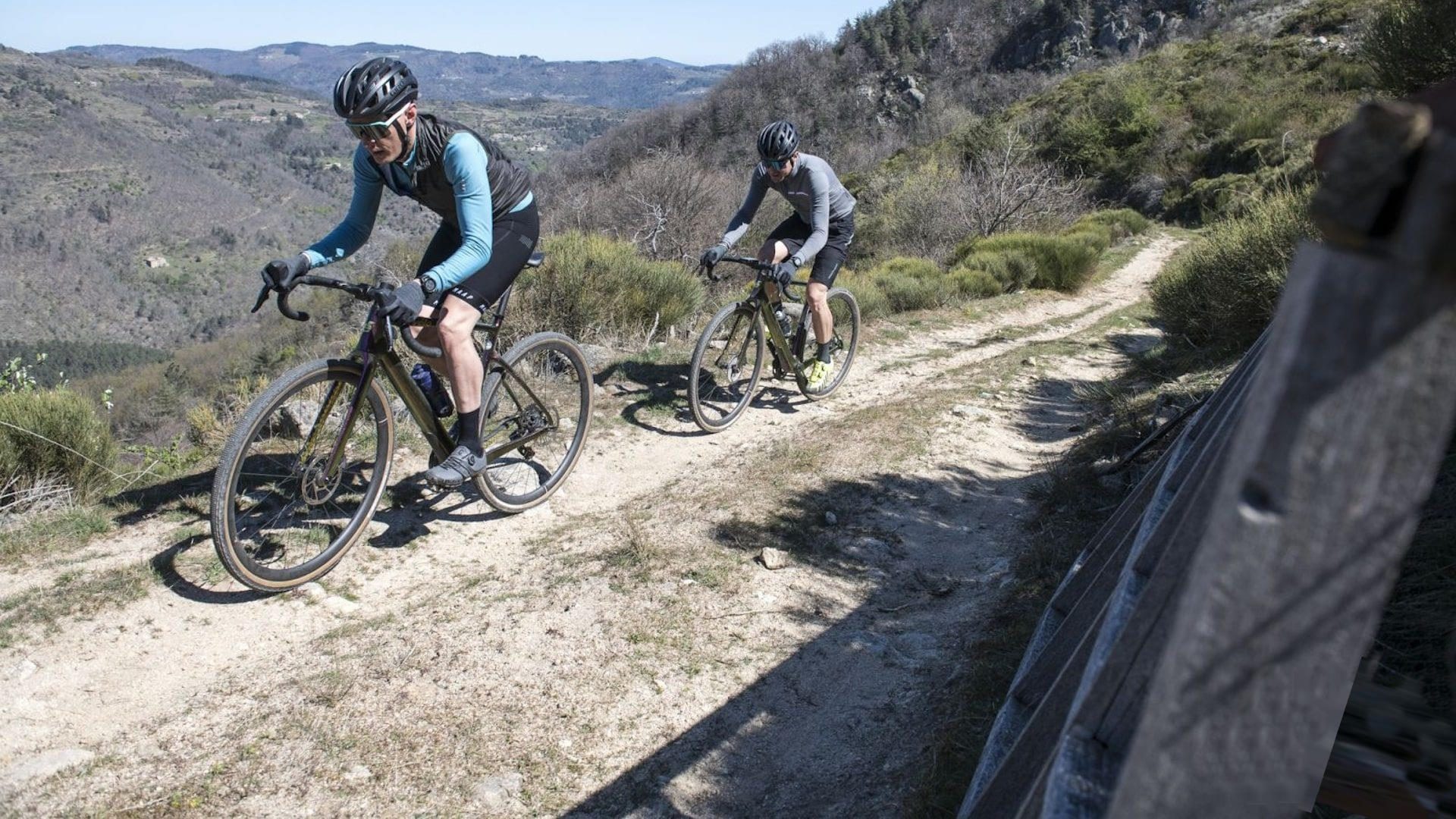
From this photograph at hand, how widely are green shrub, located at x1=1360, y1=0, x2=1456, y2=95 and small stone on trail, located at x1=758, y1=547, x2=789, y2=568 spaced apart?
5.70 metres

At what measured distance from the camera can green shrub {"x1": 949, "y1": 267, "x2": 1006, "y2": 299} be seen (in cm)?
1295

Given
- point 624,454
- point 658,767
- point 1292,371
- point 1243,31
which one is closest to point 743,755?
point 658,767

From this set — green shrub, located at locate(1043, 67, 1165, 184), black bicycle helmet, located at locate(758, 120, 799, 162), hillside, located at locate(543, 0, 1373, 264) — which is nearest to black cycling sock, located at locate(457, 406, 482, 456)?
black bicycle helmet, located at locate(758, 120, 799, 162)

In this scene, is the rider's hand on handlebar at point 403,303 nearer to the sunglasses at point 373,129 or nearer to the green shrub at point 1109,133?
the sunglasses at point 373,129

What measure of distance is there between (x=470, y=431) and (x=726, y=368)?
260 cm

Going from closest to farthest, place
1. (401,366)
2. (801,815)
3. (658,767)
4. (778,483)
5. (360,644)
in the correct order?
(801,815) → (658,767) → (360,644) → (401,366) → (778,483)

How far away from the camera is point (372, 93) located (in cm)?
362

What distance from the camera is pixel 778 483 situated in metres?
5.15

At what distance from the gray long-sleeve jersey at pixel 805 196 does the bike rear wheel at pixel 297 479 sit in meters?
2.98

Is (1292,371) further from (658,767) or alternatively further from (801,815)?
(658,767)

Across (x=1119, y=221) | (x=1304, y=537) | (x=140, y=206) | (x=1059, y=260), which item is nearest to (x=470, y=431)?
(x=1304, y=537)

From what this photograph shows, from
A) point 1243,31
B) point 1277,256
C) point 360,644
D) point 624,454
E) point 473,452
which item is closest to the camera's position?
point 360,644

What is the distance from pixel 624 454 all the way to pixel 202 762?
130 inches

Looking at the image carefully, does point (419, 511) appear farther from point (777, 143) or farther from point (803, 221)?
point (803, 221)
